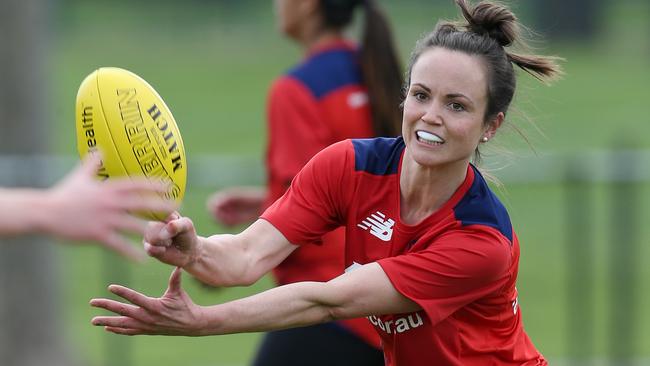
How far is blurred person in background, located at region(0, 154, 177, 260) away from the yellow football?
526mm

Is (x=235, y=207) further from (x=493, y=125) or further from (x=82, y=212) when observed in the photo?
(x=82, y=212)

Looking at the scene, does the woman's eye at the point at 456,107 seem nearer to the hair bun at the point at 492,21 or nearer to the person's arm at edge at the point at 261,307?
the hair bun at the point at 492,21

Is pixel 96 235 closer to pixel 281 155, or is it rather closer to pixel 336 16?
pixel 281 155

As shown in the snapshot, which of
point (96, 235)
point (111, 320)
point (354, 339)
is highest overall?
point (96, 235)

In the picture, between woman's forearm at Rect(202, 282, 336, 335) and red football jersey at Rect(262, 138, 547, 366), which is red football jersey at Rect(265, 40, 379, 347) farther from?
woman's forearm at Rect(202, 282, 336, 335)

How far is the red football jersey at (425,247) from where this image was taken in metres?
3.71

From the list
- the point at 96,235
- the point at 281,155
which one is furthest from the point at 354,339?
the point at 96,235

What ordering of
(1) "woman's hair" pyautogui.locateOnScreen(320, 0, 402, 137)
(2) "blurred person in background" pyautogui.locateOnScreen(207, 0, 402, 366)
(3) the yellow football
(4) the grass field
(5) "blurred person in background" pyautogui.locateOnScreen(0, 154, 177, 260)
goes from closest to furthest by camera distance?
1. (5) "blurred person in background" pyautogui.locateOnScreen(0, 154, 177, 260)
2. (3) the yellow football
3. (2) "blurred person in background" pyautogui.locateOnScreen(207, 0, 402, 366)
4. (1) "woman's hair" pyautogui.locateOnScreen(320, 0, 402, 137)
5. (4) the grass field

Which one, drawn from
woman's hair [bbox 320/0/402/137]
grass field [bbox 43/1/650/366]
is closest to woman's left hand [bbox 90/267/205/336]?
woman's hair [bbox 320/0/402/137]

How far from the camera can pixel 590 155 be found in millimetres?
8188

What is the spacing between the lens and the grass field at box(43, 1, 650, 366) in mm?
10289

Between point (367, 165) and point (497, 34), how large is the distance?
51 cm

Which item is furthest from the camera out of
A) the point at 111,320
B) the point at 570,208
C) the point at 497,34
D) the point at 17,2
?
the point at 570,208

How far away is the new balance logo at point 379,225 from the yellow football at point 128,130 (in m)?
0.52
